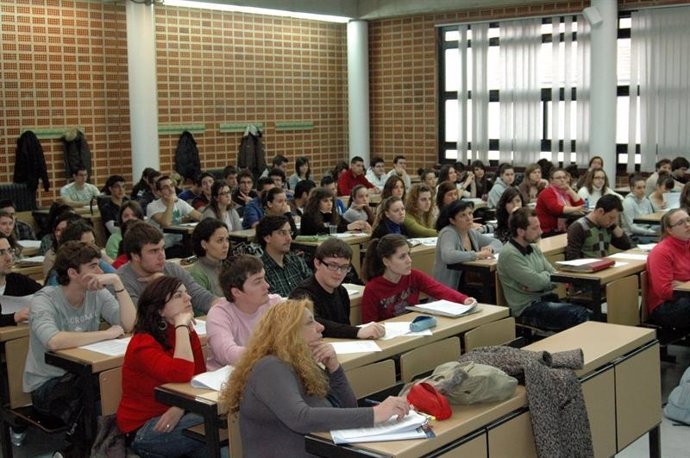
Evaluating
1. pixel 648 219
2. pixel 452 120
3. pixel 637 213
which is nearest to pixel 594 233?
pixel 648 219

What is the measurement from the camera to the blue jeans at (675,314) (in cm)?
647

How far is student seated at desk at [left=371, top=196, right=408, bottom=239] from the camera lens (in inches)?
327

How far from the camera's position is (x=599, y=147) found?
13945mm

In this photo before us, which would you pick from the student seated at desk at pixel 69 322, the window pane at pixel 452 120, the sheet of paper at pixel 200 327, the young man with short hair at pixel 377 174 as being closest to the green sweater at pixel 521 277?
the sheet of paper at pixel 200 327

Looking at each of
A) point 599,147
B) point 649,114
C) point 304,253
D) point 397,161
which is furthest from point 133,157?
point 649,114

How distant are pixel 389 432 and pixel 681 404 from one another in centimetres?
314

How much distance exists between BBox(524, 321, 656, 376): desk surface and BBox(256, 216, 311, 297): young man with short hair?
2.16 meters

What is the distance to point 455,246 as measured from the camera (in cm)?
739

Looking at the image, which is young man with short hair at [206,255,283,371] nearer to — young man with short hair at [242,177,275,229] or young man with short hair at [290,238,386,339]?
young man with short hair at [290,238,386,339]

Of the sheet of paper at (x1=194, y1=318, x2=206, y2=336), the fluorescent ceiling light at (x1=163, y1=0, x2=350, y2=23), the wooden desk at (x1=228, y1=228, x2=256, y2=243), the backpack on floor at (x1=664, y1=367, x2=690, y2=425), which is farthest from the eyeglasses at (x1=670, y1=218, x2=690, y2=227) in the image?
the fluorescent ceiling light at (x1=163, y1=0, x2=350, y2=23)

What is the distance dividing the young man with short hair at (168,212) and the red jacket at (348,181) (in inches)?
152

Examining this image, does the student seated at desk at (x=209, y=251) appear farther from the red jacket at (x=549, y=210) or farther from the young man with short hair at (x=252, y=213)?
the red jacket at (x=549, y=210)

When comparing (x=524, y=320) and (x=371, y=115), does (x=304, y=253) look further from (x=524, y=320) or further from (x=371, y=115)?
(x=371, y=115)

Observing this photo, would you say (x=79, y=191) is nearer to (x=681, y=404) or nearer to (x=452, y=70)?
(x=452, y=70)
